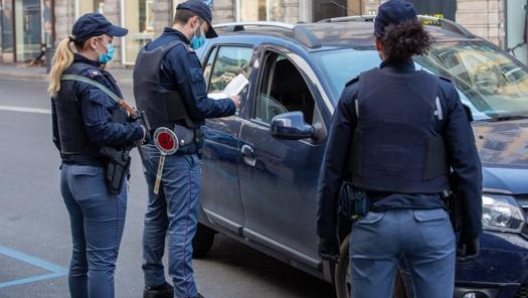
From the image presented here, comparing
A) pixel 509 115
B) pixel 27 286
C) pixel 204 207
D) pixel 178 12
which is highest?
pixel 178 12

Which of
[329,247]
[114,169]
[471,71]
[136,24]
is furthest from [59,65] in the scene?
[136,24]

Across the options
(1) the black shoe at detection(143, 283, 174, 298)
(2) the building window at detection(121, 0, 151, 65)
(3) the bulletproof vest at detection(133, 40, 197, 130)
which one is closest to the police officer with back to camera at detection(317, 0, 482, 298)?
(3) the bulletproof vest at detection(133, 40, 197, 130)

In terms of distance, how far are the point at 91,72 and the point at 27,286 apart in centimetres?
236

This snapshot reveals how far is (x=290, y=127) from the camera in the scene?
4918 mm

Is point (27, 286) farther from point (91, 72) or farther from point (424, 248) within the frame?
point (424, 248)

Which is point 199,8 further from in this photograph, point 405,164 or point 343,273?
point 405,164

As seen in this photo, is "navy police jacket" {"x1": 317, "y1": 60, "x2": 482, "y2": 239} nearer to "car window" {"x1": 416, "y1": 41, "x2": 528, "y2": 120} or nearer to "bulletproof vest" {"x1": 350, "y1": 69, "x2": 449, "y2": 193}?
"bulletproof vest" {"x1": 350, "y1": 69, "x2": 449, "y2": 193}

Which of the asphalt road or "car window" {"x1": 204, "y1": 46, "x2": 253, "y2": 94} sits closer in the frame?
the asphalt road

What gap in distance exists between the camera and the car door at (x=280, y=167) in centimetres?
514

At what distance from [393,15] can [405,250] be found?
38.1 inches

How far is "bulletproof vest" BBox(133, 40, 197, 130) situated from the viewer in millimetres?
5090

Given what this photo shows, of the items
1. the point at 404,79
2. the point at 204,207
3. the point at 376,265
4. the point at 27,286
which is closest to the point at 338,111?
the point at 404,79

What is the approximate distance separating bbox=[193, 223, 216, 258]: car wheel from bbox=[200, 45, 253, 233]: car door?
17.0 inches

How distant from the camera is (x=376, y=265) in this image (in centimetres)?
348
